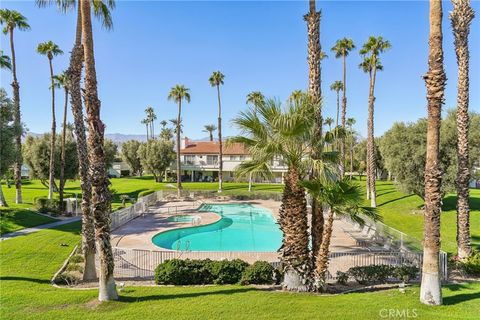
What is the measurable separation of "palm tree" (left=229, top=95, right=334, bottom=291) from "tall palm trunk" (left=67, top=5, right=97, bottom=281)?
626 cm

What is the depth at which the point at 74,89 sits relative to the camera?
14.1 meters

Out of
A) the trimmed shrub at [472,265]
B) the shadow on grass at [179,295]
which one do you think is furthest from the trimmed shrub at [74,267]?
the trimmed shrub at [472,265]

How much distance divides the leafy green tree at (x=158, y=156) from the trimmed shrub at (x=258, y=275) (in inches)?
1941

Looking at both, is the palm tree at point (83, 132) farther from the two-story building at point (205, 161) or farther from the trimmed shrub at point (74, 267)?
the two-story building at point (205, 161)

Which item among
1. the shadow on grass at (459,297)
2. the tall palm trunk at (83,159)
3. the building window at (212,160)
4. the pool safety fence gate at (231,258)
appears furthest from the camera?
the building window at (212,160)

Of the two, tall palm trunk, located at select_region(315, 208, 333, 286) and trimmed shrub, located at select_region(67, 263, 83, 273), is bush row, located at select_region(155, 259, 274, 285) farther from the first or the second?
trimmed shrub, located at select_region(67, 263, 83, 273)

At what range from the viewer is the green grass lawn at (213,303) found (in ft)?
28.0

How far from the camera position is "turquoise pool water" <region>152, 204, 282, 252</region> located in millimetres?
20806

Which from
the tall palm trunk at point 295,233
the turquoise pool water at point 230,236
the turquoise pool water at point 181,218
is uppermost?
the tall palm trunk at point 295,233

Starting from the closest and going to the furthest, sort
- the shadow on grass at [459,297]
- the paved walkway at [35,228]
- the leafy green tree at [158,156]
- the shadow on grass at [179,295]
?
the shadow on grass at [459,297] < the shadow on grass at [179,295] < the paved walkway at [35,228] < the leafy green tree at [158,156]

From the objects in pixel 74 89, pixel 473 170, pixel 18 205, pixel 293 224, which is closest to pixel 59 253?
pixel 74 89

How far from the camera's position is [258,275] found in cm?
1116

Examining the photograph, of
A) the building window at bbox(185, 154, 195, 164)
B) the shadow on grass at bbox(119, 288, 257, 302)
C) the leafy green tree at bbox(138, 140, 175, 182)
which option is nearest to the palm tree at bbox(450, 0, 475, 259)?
the shadow on grass at bbox(119, 288, 257, 302)

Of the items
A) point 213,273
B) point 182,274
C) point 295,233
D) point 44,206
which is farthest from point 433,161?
point 44,206
